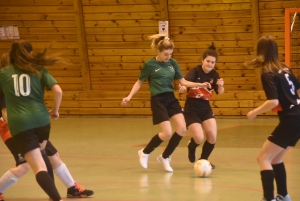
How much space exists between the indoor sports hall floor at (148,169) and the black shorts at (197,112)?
0.61 m

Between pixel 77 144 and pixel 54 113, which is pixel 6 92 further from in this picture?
pixel 77 144

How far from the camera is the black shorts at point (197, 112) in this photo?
24.6 feet

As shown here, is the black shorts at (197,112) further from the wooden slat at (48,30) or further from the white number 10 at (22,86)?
the wooden slat at (48,30)

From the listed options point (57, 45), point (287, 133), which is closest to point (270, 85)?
point (287, 133)

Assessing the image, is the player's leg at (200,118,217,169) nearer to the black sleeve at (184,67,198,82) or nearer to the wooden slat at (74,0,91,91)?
the black sleeve at (184,67,198,82)

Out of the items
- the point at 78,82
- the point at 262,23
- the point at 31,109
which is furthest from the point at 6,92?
the point at 78,82

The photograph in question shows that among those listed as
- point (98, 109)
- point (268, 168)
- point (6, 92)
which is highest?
point (6, 92)

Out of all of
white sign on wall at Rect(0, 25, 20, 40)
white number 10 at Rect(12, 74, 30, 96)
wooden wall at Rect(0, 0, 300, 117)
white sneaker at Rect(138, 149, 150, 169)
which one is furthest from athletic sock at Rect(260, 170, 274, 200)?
white sign on wall at Rect(0, 25, 20, 40)

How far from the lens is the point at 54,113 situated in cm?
547

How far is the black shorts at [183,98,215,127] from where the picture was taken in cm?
750

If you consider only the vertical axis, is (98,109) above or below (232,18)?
below

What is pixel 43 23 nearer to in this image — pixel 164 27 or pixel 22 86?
pixel 164 27

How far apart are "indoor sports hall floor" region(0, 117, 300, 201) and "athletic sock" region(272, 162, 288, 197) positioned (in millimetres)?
454

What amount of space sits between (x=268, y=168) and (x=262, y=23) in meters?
7.64
